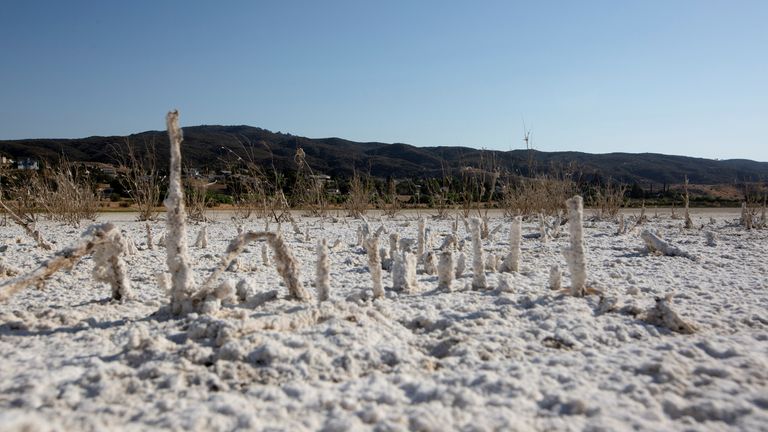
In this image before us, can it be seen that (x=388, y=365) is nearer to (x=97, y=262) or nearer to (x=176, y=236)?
(x=176, y=236)

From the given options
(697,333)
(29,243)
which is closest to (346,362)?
(697,333)

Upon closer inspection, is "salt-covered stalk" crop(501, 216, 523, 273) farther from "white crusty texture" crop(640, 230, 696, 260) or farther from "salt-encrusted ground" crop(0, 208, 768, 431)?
"white crusty texture" crop(640, 230, 696, 260)

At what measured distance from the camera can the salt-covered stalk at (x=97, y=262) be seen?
2.44 m

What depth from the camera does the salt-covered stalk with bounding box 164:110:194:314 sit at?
2.46 meters

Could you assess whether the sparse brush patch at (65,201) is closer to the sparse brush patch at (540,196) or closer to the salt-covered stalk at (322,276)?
the salt-covered stalk at (322,276)

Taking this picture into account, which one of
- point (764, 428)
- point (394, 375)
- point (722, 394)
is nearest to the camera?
Result: point (764, 428)

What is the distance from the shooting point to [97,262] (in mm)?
2811

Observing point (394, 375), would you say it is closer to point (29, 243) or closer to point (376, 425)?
point (376, 425)

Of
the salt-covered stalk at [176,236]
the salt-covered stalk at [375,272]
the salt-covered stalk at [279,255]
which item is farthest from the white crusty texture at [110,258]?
the salt-covered stalk at [375,272]

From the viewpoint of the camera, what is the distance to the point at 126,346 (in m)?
1.99

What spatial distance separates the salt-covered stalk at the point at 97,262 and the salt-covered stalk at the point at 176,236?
485 millimetres

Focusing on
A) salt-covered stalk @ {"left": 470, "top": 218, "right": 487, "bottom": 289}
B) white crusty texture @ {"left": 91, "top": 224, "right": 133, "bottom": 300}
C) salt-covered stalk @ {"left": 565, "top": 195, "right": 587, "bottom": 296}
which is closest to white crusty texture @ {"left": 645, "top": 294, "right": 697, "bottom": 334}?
salt-covered stalk @ {"left": 565, "top": 195, "right": 587, "bottom": 296}

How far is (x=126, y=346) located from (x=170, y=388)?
1.47 ft

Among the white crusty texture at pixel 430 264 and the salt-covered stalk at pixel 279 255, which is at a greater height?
the salt-covered stalk at pixel 279 255
